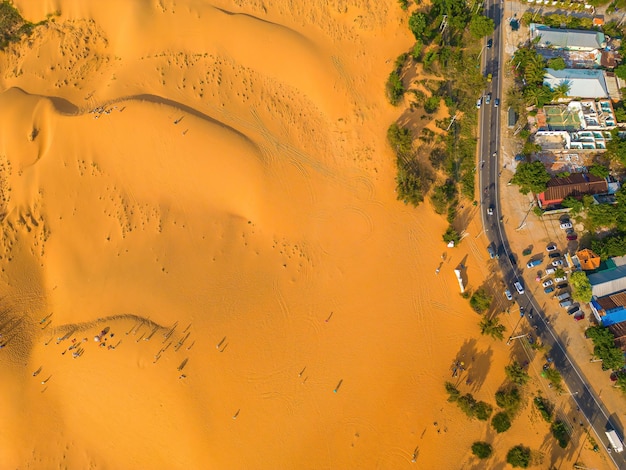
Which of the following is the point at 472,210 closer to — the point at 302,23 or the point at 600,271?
the point at 600,271

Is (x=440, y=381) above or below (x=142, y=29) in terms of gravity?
below

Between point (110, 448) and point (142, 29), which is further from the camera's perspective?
point (142, 29)

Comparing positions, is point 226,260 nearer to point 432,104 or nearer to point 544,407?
point 432,104

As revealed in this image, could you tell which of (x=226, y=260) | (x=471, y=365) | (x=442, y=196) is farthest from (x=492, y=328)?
(x=226, y=260)

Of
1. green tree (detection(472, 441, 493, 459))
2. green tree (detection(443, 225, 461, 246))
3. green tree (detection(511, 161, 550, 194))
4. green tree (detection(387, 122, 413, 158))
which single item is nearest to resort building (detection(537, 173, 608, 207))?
green tree (detection(511, 161, 550, 194))

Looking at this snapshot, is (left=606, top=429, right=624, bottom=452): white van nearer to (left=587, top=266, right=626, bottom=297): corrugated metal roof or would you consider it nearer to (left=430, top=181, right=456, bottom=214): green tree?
(left=587, top=266, right=626, bottom=297): corrugated metal roof

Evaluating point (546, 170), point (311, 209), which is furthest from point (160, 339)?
point (546, 170)
